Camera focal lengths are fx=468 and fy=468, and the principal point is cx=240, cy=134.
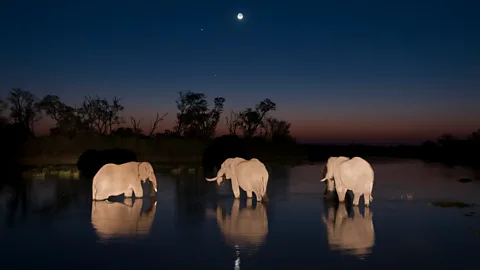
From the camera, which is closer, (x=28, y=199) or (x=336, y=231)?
(x=336, y=231)

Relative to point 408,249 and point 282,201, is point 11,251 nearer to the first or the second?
point 408,249

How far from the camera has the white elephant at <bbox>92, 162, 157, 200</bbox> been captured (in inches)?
586

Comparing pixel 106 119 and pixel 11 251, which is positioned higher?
pixel 106 119

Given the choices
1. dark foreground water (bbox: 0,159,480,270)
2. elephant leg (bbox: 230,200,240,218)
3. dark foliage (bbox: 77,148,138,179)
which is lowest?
dark foreground water (bbox: 0,159,480,270)

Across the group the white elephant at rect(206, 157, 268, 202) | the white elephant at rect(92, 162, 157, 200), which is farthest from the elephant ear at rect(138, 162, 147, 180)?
the white elephant at rect(206, 157, 268, 202)

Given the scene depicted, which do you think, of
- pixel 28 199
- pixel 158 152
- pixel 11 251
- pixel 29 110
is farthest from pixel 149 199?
pixel 29 110

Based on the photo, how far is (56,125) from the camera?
52125 millimetres

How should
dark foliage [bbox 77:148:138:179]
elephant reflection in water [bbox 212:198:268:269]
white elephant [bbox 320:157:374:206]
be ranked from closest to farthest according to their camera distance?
elephant reflection in water [bbox 212:198:268:269]
white elephant [bbox 320:157:374:206]
dark foliage [bbox 77:148:138:179]

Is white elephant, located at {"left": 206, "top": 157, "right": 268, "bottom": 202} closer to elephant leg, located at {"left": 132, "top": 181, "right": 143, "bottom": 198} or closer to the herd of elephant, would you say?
the herd of elephant

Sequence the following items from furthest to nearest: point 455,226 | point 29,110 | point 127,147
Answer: point 29,110
point 127,147
point 455,226

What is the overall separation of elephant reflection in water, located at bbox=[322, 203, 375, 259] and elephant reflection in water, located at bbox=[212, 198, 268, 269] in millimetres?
1516

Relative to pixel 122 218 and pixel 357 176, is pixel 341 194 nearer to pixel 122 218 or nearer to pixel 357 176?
pixel 357 176

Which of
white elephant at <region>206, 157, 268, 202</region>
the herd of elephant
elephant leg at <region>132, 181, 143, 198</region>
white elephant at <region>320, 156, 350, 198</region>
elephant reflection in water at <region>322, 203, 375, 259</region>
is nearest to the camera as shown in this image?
elephant reflection in water at <region>322, 203, 375, 259</region>

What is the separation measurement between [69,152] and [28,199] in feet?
80.6
